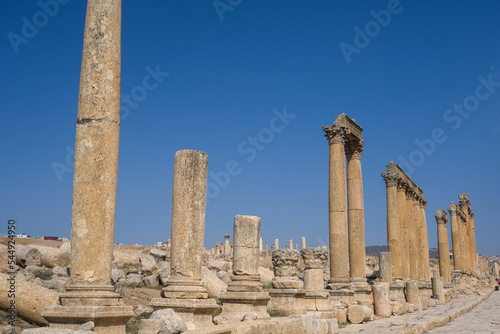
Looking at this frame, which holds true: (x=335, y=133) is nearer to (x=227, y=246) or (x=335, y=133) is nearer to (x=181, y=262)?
(x=181, y=262)

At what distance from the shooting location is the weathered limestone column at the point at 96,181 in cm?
746

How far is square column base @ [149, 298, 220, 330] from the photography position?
952 cm

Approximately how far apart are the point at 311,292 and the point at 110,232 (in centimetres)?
914

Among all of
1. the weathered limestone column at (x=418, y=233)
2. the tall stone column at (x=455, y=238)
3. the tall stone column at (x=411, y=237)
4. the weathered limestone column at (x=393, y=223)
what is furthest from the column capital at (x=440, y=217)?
the weathered limestone column at (x=393, y=223)

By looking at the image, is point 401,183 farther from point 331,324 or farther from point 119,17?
point 119,17

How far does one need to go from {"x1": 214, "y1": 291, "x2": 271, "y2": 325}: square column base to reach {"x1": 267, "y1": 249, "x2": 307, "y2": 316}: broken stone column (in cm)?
235

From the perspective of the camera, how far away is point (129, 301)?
1490 centimetres

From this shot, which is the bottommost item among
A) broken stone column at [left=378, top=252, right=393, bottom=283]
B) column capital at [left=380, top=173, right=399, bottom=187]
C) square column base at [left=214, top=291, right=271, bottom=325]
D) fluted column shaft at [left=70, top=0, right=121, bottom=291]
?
square column base at [left=214, top=291, right=271, bottom=325]

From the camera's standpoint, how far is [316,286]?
15.9 m

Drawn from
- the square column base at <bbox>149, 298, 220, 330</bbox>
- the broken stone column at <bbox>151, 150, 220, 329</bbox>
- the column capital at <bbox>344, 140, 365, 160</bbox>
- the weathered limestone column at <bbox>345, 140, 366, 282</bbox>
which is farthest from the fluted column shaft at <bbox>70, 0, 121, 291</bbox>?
the column capital at <bbox>344, 140, 365, 160</bbox>

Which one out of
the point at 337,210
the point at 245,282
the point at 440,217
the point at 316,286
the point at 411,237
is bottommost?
the point at 316,286

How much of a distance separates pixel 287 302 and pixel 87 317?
8.32 metres

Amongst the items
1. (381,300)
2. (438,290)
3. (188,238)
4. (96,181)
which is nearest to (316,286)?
(381,300)

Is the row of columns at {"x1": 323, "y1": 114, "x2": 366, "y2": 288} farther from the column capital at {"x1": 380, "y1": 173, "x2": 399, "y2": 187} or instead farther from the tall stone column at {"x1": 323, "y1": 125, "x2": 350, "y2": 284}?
the column capital at {"x1": 380, "y1": 173, "x2": 399, "y2": 187}
